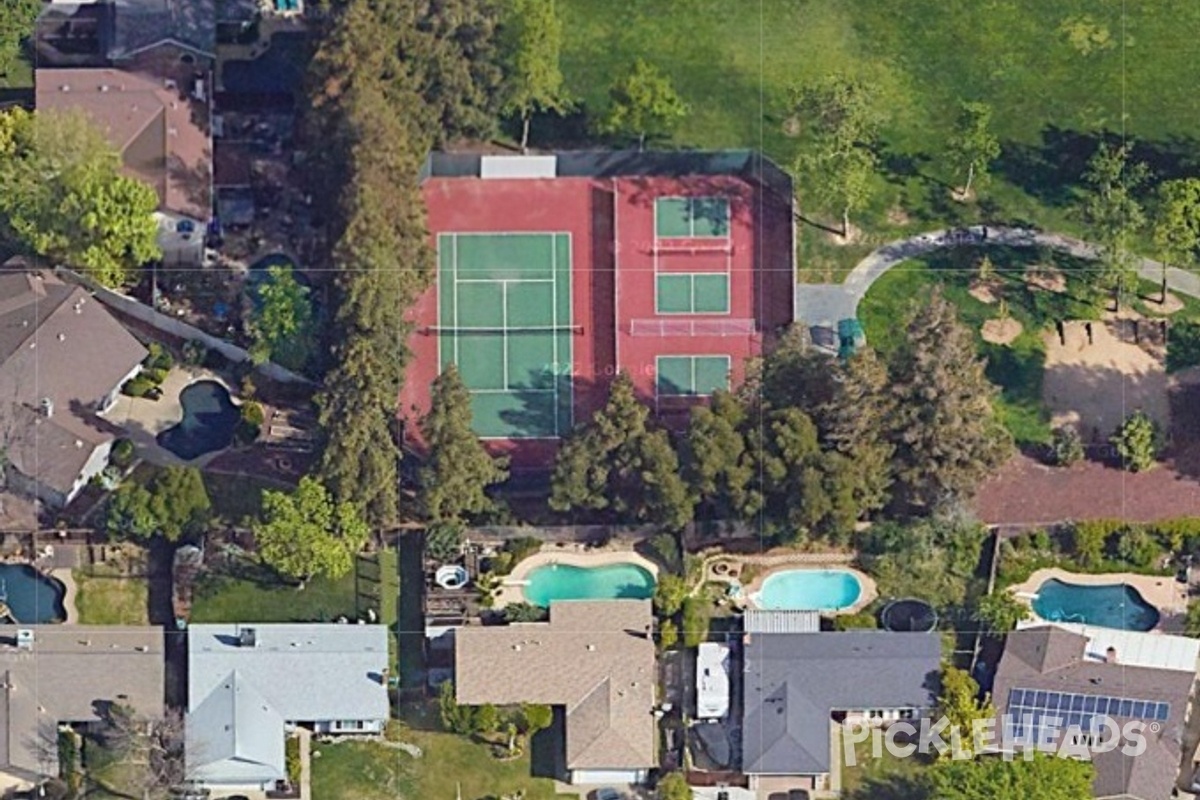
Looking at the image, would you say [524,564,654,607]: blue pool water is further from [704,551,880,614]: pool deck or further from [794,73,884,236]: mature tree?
[794,73,884,236]: mature tree

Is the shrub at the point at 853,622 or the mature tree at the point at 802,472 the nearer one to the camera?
the mature tree at the point at 802,472

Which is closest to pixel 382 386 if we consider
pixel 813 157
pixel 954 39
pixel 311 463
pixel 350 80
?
pixel 311 463

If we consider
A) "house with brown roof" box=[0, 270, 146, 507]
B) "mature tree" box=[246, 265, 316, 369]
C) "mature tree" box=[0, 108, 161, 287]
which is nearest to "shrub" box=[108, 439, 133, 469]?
"house with brown roof" box=[0, 270, 146, 507]

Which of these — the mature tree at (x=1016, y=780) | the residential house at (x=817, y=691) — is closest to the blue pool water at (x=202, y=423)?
the residential house at (x=817, y=691)

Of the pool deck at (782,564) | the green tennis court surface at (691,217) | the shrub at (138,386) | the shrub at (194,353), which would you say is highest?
the green tennis court surface at (691,217)

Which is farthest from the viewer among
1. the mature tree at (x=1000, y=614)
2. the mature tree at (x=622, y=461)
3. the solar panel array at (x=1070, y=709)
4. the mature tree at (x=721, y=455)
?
the mature tree at (x=1000, y=614)

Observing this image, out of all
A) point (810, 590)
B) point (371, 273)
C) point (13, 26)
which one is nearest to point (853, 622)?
point (810, 590)

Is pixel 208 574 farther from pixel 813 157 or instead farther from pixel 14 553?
pixel 813 157

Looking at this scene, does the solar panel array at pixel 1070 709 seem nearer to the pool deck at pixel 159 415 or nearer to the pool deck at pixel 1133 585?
the pool deck at pixel 1133 585
